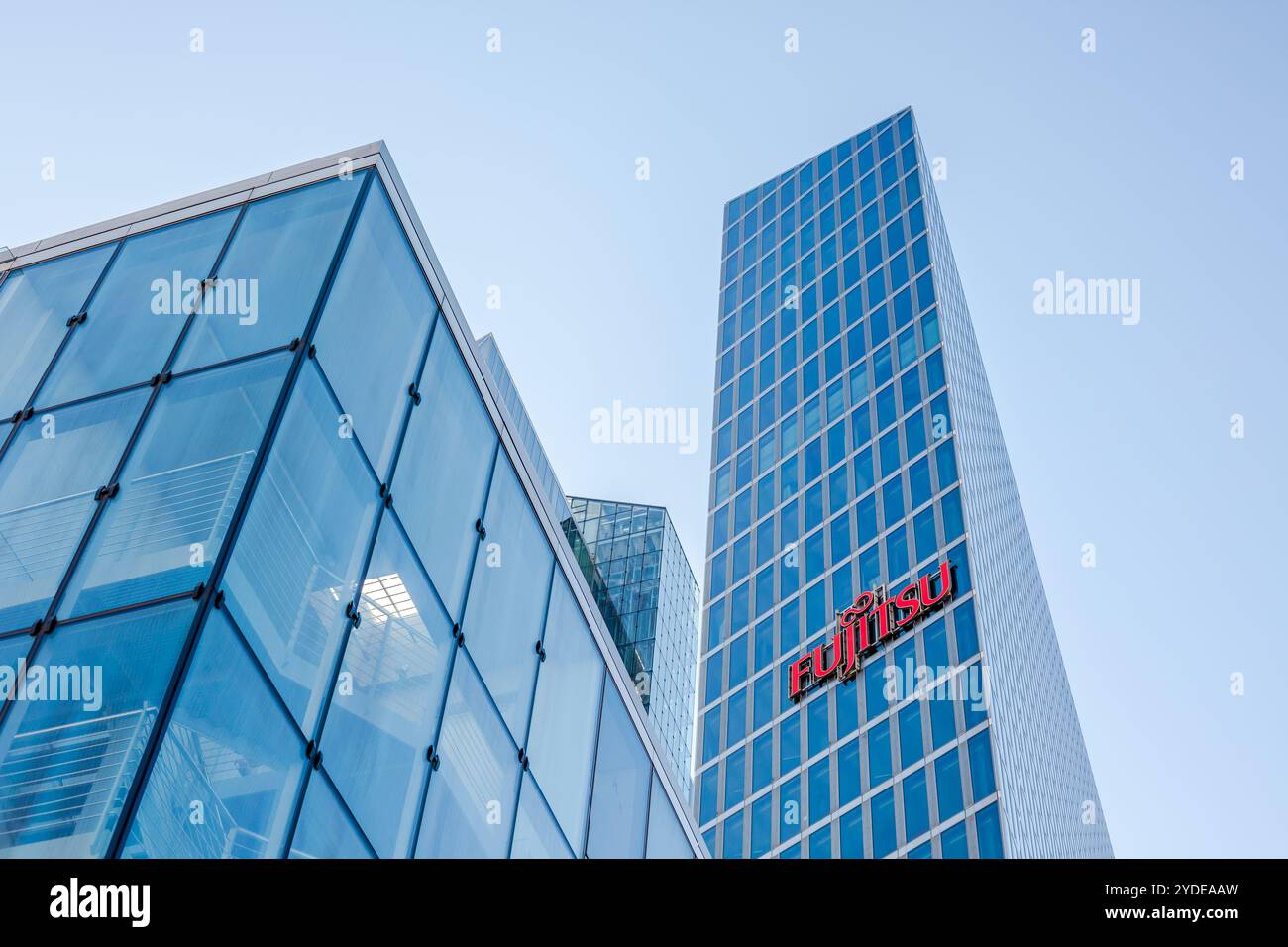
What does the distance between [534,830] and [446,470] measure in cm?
371

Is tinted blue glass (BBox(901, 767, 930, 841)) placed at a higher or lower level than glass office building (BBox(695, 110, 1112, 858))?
lower

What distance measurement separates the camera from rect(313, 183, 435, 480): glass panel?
33.4ft

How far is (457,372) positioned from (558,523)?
310 centimetres

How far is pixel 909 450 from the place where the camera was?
77375mm

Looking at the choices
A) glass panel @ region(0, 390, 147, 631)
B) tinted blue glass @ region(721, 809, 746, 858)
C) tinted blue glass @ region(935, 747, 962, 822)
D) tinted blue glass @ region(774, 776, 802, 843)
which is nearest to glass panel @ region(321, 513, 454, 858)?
glass panel @ region(0, 390, 147, 631)

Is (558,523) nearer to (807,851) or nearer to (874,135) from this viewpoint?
(807,851)

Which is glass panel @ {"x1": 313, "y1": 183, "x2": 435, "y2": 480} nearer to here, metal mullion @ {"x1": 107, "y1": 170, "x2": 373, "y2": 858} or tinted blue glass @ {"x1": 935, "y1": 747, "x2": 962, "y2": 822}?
metal mullion @ {"x1": 107, "y1": 170, "x2": 373, "y2": 858}

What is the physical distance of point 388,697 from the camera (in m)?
9.82

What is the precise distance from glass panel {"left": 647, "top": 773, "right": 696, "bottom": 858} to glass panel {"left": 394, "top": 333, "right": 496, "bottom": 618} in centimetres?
544

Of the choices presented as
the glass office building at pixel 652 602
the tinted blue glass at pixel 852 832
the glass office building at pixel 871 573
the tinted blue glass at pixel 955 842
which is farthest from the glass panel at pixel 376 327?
the glass office building at pixel 652 602

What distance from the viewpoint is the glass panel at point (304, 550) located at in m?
8.32

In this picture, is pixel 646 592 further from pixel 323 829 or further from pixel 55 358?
pixel 323 829

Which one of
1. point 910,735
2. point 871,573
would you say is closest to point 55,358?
point 910,735

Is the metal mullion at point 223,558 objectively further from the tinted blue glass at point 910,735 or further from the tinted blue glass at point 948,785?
the tinted blue glass at point 910,735
